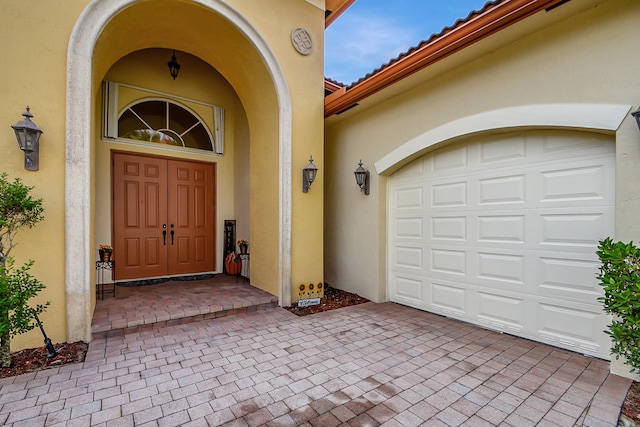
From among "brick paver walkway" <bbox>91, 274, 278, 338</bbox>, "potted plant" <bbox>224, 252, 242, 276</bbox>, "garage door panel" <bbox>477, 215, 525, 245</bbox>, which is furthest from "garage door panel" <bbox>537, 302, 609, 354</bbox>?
"potted plant" <bbox>224, 252, 242, 276</bbox>

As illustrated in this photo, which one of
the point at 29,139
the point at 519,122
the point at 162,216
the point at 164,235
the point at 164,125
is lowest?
the point at 164,235

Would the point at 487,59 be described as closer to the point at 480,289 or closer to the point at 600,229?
the point at 600,229

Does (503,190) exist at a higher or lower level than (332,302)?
higher

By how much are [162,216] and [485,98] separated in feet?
19.3

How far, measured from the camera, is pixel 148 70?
5.82 metres

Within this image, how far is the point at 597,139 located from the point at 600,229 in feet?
2.94

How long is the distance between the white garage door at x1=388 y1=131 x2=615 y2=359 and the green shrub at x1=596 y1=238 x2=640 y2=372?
752mm

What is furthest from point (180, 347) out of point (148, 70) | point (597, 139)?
point (148, 70)

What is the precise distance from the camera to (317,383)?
2.59 m

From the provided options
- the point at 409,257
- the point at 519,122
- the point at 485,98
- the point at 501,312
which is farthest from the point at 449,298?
the point at 485,98

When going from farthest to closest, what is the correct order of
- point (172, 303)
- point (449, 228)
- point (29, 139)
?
point (172, 303), point (449, 228), point (29, 139)

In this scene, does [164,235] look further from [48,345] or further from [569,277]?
[569,277]

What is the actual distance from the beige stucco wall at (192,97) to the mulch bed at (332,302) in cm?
44

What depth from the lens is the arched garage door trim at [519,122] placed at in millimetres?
2764
